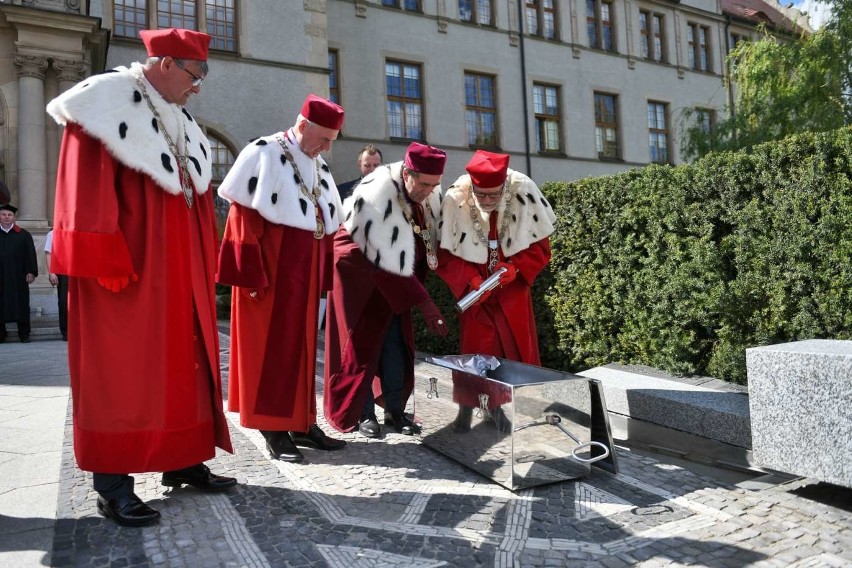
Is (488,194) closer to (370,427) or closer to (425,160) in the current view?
(425,160)

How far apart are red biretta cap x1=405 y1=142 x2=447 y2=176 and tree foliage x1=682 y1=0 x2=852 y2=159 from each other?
31.5 feet

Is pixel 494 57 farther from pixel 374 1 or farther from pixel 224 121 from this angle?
pixel 224 121

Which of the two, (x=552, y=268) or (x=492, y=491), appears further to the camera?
(x=552, y=268)

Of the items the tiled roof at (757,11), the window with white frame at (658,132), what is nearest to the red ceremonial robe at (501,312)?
the window with white frame at (658,132)

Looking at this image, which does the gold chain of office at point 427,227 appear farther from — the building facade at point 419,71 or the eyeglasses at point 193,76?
the building facade at point 419,71

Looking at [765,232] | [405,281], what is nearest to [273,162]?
[405,281]

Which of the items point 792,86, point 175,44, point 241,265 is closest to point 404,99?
point 792,86

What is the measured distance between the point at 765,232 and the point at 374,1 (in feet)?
55.6

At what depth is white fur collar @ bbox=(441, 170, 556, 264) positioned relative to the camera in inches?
156

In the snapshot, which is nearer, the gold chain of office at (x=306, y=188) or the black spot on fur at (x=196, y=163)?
the black spot on fur at (x=196, y=163)

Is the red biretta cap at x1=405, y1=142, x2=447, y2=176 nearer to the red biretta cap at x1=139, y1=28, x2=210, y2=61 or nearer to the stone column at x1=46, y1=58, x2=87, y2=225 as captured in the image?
the red biretta cap at x1=139, y1=28, x2=210, y2=61

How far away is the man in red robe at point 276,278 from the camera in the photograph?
3400mm

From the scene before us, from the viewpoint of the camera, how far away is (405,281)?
3.79m

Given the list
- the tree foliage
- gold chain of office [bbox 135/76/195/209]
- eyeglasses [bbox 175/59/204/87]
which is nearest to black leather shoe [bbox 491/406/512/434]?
gold chain of office [bbox 135/76/195/209]
